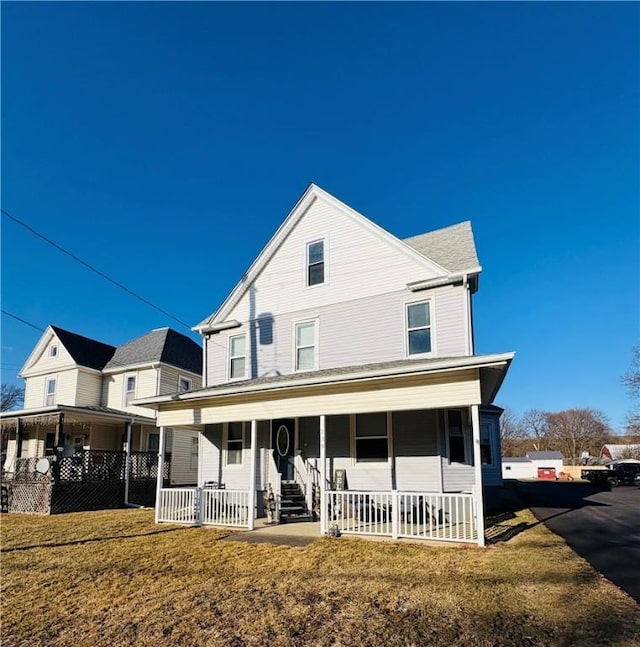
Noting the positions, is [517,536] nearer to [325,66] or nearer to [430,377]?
[430,377]

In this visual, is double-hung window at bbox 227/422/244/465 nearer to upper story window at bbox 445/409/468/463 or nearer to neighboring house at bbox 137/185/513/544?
neighboring house at bbox 137/185/513/544

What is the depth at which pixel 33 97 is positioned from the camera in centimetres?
1173

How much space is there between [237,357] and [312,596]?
1014 cm

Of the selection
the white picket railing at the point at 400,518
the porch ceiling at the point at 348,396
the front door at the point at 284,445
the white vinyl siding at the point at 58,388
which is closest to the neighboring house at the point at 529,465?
the front door at the point at 284,445

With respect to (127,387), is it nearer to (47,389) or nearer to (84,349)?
(84,349)

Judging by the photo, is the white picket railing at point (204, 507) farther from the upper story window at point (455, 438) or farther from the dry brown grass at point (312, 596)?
the upper story window at point (455, 438)

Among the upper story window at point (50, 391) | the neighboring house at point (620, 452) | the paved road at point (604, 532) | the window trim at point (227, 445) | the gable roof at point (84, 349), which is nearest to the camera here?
the paved road at point (604, 532)

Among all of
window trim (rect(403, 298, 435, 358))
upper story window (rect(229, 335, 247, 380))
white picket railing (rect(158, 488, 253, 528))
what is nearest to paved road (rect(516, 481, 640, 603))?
window trim (rect(403, 298, 435, 358))

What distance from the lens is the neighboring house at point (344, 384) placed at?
1008 centimetres

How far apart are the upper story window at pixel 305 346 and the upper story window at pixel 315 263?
4.54 feet

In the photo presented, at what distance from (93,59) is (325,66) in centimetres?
722

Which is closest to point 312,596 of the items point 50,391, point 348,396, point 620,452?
point 348,396

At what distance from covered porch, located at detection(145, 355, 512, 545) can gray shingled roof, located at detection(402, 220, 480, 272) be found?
3.27m

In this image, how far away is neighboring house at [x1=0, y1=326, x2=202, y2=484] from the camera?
2289cm
